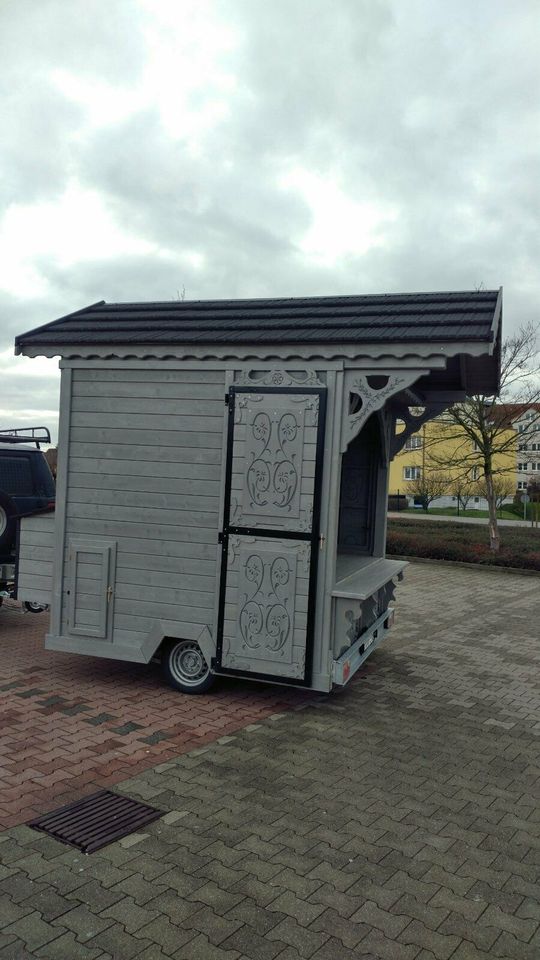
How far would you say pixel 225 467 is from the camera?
6117 mm

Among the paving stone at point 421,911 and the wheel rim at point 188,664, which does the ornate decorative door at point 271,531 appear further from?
the paving stone at point 421,911

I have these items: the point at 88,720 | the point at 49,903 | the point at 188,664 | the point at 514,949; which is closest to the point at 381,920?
the point at 514,949

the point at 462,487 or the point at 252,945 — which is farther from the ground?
the point at 462,487

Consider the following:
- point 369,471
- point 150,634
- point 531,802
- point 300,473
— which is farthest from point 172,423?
point 531,802

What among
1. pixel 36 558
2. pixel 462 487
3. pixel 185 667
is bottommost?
pixel 185 667

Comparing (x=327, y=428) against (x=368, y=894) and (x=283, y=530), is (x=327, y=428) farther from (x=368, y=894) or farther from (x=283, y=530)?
(x=368, y=894)

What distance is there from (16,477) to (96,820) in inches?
→ 243

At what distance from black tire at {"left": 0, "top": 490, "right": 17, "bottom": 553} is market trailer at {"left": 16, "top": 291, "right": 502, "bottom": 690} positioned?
1882 mm

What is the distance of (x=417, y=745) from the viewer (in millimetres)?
5496

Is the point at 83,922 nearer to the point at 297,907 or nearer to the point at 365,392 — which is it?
the point at 297,907

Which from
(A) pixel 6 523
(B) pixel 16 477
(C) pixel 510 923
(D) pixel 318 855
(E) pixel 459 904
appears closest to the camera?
(C) pixel 510 923

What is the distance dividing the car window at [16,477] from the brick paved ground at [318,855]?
5.15m

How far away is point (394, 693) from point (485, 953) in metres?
3.81

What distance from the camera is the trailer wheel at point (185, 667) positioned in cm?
638
